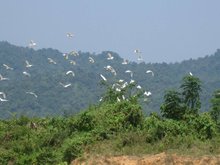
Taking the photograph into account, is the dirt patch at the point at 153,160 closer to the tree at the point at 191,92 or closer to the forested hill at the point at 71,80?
the tree at the point at 191,92

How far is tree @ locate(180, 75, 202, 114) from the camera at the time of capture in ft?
64.0

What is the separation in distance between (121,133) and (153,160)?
8.71 ft

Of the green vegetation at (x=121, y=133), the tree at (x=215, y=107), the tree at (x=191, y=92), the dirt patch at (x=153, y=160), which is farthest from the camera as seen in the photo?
the tree at (x=215, y=107)

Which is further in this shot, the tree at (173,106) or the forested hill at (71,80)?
the forested hill at (71,80)

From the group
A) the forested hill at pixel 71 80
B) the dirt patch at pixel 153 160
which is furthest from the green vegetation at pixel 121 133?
the forested hill at pixel 71 80

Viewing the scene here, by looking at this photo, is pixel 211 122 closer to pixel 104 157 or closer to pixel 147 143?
pixel 147 143

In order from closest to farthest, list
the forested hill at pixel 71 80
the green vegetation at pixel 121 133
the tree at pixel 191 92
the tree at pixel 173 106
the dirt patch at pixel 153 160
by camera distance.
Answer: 1. the dirt patch at pixel 153 160
2. the green vegetation at pixel 121 133
3. the tree at pixel 173 106
4. the tree at pixel 191 92
5. the forested hill at pixel 71 80

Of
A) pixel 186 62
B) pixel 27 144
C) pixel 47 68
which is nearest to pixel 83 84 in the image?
pixel 47 68

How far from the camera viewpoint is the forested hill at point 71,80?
95.9m

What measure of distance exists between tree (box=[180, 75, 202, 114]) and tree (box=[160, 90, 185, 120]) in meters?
0.29

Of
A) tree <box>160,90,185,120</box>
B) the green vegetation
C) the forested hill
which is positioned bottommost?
the green vegetation

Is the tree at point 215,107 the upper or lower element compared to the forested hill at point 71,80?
lower

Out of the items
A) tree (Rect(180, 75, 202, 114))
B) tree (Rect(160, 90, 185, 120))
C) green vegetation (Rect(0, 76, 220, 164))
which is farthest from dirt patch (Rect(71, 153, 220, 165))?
tree (Rect(180, 75, 202, 114))

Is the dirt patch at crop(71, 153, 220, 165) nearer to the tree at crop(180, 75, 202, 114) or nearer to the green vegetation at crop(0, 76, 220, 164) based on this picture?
the green vegetation at crop(0, 76, 220, 164)
